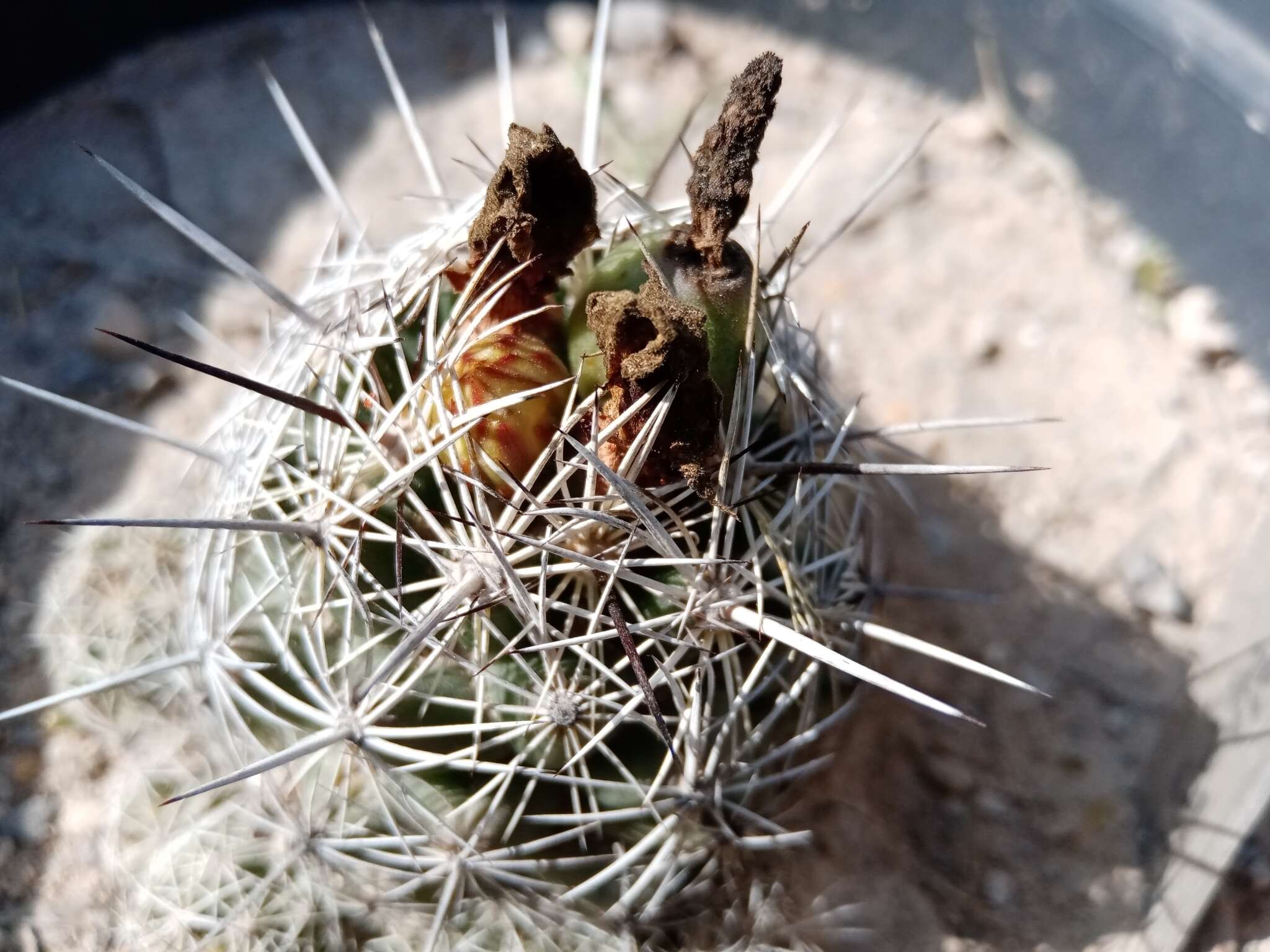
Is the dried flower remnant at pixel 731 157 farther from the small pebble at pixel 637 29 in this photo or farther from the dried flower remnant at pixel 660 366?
the small pebble at pixel 637 29

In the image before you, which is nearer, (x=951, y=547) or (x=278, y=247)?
(x=951, y=547)

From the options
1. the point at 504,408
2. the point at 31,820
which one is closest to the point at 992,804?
the point at 504,408

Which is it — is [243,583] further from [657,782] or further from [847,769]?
[847,769]

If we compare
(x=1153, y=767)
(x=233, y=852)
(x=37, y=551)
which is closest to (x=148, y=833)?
(x=233, y=852)

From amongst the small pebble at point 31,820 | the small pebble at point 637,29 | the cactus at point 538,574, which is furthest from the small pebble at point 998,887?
the small pebble at point 637,29

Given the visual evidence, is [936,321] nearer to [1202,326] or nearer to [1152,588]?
[1202,326]

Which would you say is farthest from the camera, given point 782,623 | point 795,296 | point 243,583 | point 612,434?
point 795,296

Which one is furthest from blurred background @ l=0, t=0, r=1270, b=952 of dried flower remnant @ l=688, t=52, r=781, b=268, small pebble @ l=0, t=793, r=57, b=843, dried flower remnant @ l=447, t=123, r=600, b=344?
dried flower remnant @ l=688, t=52, r=781, b=268
